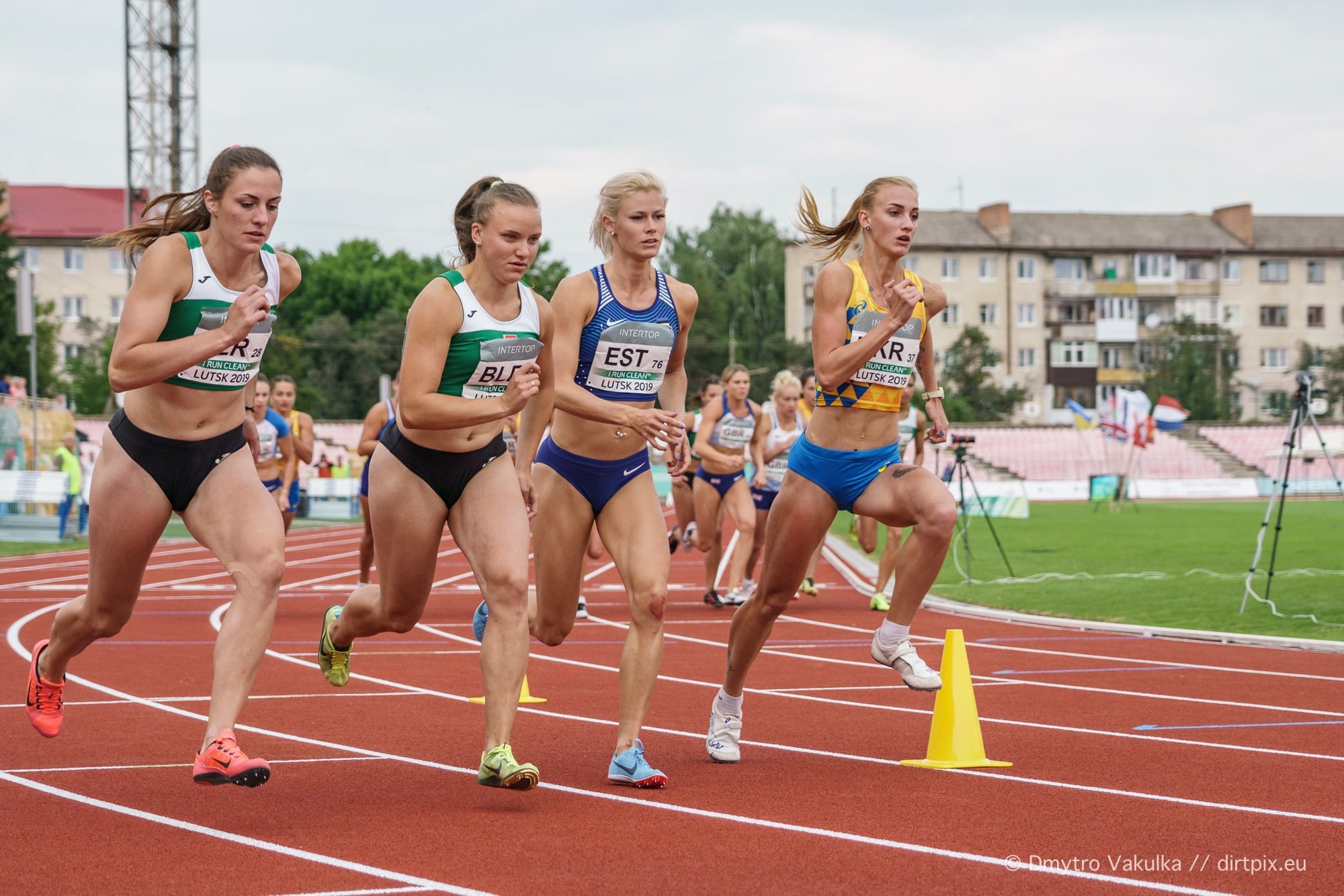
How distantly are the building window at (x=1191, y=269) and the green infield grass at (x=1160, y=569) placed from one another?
2221 inches

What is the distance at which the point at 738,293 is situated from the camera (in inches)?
3494

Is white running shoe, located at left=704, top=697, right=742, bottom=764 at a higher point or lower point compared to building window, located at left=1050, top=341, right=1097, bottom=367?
lower

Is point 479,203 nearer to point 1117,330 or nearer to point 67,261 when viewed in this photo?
point 1117,330

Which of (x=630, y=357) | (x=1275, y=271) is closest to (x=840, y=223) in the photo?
(x=630, y=357)

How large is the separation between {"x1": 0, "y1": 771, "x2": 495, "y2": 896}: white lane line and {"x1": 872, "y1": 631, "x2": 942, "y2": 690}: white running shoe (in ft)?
8.45

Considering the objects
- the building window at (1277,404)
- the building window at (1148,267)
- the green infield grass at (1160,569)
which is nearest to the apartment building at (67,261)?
the building window at (1148,267)

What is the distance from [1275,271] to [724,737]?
89.3 meters

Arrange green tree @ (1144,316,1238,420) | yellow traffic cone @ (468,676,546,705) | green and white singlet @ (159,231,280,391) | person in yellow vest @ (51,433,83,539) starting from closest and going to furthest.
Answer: green and white singlet @ (159,231,280,391), yellow traffic cone @ (468,676,546,705), person in yellow vest @ (51,433,83,539), green tree @ (1144,316,1238,420)

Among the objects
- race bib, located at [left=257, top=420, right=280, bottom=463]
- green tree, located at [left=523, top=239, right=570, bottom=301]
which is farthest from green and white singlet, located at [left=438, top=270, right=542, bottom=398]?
green tree, located at [left=523, top=239, right=570, bottom=301]

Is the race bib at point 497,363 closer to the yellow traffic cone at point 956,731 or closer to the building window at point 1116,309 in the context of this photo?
the yellow traffic cone at point 956,731

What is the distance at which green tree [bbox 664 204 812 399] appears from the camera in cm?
8444

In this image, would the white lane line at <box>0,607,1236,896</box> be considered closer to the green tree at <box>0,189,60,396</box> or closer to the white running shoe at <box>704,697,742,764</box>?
the white running shoe at <box>704,697,742,764</box>

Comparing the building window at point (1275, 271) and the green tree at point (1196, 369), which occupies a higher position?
the building window at point (1275, 271)

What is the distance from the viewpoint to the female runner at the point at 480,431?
5.31 metres
